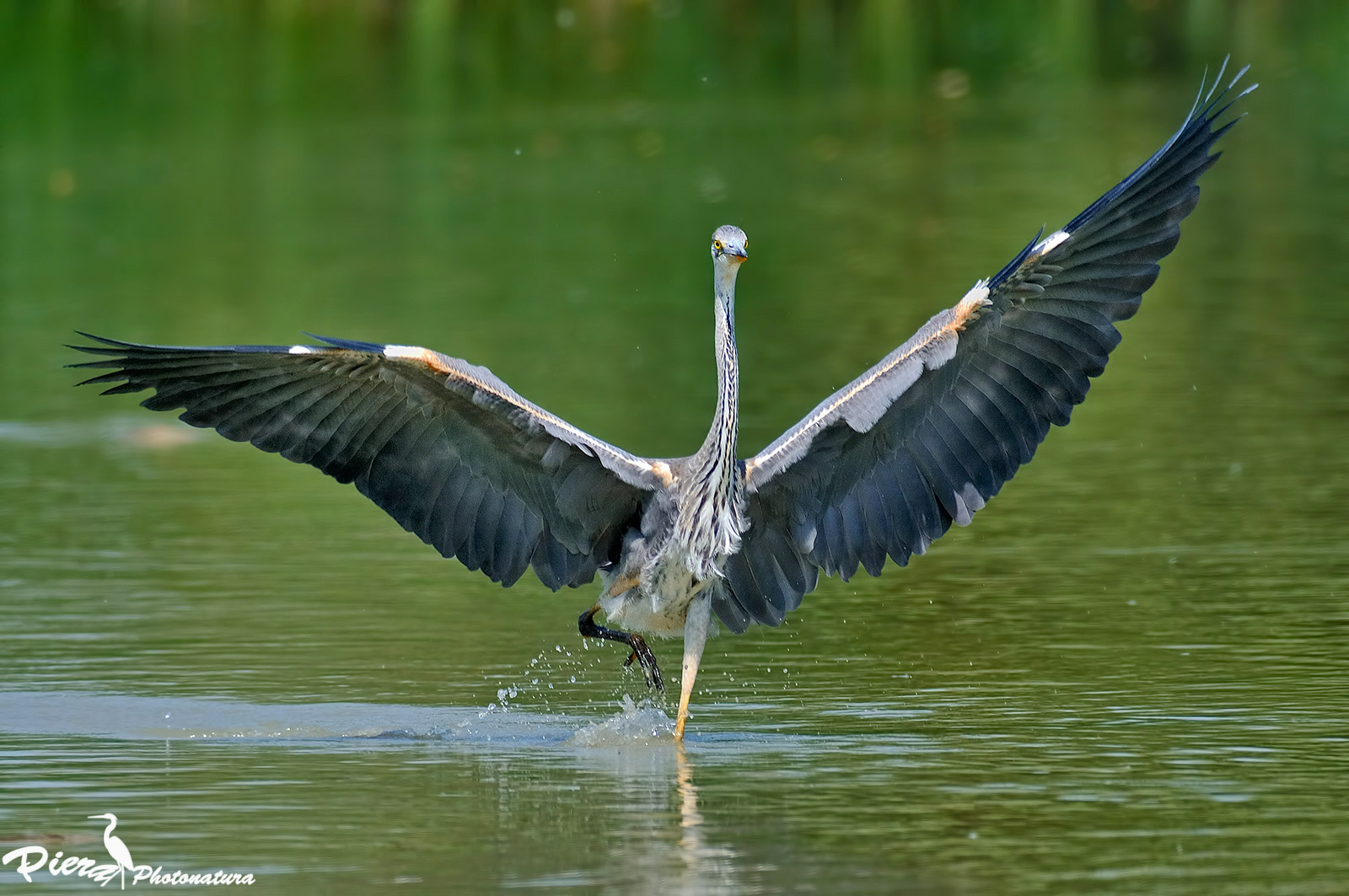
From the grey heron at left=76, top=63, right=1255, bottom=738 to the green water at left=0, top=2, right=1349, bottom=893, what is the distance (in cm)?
56

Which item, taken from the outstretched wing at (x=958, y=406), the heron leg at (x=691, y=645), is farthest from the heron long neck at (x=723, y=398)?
the heron leg at (x=691, y=645)

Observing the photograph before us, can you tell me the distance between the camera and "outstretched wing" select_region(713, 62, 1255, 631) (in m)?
10.3

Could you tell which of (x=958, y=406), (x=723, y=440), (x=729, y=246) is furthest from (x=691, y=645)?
(x=729, y=246)

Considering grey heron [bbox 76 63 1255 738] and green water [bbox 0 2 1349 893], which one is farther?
grey heron [bbox 76 63 1255 738]

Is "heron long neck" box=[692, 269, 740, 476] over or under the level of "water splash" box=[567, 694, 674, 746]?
over

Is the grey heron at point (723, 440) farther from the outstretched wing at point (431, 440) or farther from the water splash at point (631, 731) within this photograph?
the water splash at point (631, 731)

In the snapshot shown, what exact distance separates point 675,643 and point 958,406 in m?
2.71

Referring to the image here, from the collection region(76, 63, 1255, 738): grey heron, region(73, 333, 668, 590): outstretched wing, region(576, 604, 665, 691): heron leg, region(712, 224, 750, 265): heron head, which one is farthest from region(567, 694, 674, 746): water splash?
region(712, 224, 750, 265): heron head

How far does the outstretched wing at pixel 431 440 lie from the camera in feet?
33.4

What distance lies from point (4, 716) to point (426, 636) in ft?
7.69

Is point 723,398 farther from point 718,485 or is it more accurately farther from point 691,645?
point 691,645

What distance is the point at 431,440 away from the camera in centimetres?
1058

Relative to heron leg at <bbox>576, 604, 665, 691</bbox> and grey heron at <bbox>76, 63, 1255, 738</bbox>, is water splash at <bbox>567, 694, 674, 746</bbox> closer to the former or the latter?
grey heron at <bbox>76, 63, 1255, 738</bbox>

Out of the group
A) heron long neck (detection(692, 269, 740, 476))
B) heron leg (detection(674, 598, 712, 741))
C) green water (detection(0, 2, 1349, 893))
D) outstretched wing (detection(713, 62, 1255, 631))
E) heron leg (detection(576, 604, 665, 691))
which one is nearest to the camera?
green water (detection(0, 2, 1349, 893))
